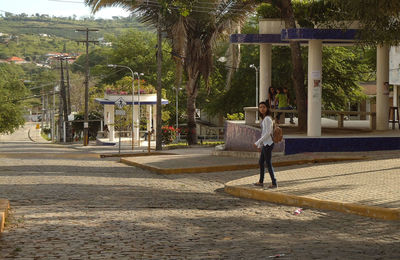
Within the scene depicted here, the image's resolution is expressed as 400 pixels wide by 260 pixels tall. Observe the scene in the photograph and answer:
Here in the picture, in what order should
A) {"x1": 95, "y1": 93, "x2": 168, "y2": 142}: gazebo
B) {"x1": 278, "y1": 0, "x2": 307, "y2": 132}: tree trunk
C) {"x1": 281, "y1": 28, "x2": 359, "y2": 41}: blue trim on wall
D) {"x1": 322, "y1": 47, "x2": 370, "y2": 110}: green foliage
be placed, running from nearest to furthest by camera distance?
Result: 1. {"x1": 281, "y1": 28, "x2": 359, "y2": 41}: blue trim on wall
2. {"x1": 278, "y1": 0, "x2": 307, "y2": 132}: tree trunk
3. {"x1": 322, "y1": 47, "x2": 370, "y2": 110}: green foliage
4. {"x1": 95, "y1": 93, "x2": 168, "y2": 142}: gazebo

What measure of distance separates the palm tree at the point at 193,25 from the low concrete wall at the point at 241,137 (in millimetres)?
11712

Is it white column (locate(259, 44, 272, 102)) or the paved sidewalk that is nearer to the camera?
the paved sidewalk

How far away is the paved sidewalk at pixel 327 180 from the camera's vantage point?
469 inches

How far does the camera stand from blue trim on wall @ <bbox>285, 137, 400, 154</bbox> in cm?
2258

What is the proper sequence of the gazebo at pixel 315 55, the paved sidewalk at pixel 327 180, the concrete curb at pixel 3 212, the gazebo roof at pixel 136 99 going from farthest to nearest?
1. the gazebo roof at pixel 136 99
2. the gazebo at pixel 315 55
3. the paved sidewalk at pixel 327 180
4. the concrete curb at pixel 3 212

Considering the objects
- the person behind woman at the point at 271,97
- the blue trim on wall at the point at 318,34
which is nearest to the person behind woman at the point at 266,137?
the blue trim on wall at the point at 318,34

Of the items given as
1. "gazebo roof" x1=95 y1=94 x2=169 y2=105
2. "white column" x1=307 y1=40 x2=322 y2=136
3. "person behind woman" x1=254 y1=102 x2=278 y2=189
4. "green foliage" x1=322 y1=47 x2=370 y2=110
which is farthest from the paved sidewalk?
"gazebo roof" x1=95 y1=94 x2=169 y2=105

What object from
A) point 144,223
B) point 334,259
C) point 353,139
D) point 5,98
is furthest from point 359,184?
point 5,98

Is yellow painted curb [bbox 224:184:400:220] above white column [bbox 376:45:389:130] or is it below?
below

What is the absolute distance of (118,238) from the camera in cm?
870

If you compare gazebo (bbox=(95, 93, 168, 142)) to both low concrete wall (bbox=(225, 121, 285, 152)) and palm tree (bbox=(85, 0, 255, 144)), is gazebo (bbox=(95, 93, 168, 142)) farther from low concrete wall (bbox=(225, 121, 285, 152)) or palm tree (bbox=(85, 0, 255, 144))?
low concrete wall (bbox=(225, 121, 285, 152))

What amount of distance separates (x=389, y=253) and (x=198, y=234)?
2368 millimetres

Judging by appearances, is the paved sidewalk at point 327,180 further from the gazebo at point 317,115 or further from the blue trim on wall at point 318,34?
the blue trim on wall at point 318,34

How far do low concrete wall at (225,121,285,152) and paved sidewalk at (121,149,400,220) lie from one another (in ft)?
2.47
